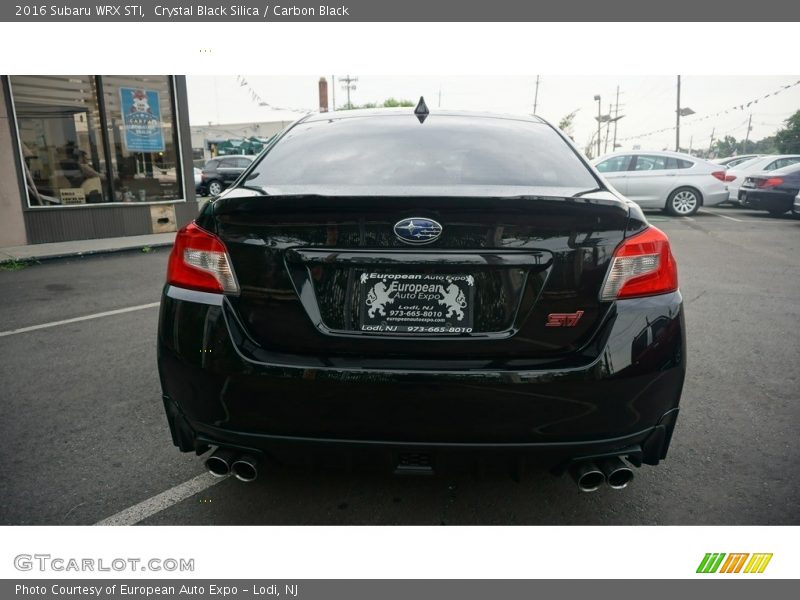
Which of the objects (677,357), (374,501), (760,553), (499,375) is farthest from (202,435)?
(760,553)

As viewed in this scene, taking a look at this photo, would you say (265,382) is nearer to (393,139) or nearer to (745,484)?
(393,139)

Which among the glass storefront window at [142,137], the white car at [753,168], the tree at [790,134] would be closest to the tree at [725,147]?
the tree at [790,134]

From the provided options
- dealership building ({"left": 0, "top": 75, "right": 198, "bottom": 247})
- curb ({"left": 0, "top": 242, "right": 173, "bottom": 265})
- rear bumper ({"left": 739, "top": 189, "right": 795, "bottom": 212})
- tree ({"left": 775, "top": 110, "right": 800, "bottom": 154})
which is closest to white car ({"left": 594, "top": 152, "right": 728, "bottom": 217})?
rear bumper ({"left": 739, "top": 189, "right": 795, "bottom": 212})

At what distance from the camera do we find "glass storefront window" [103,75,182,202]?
1160 cm

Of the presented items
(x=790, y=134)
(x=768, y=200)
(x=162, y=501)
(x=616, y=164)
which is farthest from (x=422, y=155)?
(x=790, y=134)

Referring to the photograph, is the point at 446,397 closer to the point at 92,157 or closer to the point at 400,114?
the point at 400,114

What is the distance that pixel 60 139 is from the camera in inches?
434

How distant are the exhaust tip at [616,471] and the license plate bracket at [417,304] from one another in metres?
0.68

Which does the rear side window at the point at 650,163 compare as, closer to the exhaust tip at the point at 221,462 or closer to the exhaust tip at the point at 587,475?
the exhaust tip at the point at 587,475

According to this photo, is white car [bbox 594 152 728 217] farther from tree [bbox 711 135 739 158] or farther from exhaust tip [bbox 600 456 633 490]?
tree [bbox 711 135 739 158]

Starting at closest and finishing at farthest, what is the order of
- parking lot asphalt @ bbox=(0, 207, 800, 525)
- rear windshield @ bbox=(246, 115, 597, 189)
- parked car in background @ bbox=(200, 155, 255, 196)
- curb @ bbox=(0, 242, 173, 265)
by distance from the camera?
rear windshield @ bbox=(246, 115, 597, 189)
parking lot asphalt @ bbox=(0, 207, 800, 525)
curb @ bbox=(0, 242, 173, 265)
parked car in background @ bbox=(200, 155, 255, 196)

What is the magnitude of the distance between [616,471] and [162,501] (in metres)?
1.83

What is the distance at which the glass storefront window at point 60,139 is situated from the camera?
34.4 feet

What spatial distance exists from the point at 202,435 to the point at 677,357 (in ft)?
5.51
